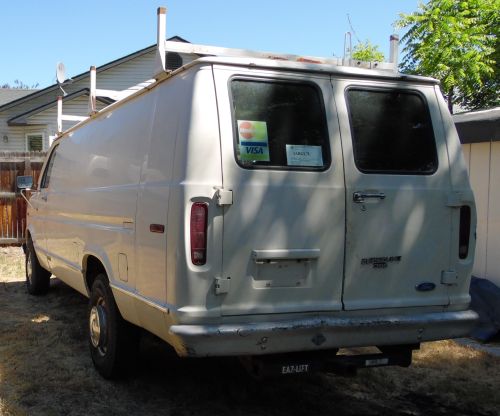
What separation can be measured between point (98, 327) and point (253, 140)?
2257mm

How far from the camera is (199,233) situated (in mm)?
3439

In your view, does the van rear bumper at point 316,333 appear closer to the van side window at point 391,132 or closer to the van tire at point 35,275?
the van side window at point 391,132

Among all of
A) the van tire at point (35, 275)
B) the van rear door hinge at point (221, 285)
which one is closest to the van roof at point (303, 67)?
the van rear door hinge at point (221, 285)

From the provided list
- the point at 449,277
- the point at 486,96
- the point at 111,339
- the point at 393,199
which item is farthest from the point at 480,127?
the point at 486,96

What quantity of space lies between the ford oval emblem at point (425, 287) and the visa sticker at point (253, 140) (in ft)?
Result: 4.44

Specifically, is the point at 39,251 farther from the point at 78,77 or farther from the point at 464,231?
the point at 78,77

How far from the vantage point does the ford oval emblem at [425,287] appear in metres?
3.96

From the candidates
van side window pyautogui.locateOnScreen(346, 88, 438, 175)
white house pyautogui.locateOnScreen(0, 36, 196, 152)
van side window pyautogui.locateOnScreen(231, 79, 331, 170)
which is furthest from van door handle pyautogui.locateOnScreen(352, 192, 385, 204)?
white house pyautogui.locateOnScreen(0, 36, 196, 152)

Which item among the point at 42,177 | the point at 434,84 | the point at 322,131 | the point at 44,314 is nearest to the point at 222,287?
the point at 322,131

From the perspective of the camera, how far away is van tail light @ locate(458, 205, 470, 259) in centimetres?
409

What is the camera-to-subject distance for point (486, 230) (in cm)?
687

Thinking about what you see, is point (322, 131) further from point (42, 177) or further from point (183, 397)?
point (42, 177)

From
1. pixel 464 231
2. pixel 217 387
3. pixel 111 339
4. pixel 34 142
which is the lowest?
pixel 217 387

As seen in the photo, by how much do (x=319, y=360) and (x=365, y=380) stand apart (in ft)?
4.65
